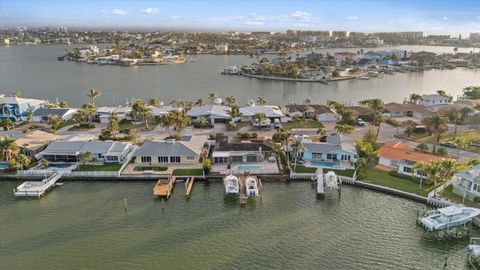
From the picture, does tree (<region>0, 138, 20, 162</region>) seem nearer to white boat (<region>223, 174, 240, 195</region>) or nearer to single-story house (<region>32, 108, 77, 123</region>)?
single-story house (<region>32, 108, 77, 123</region>)

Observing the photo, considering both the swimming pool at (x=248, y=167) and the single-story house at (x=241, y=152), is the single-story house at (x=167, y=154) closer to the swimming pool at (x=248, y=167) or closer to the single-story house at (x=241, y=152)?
the single-story house at (x=241, y=152)

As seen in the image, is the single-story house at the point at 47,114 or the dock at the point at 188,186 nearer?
the dock at the point at 188,186

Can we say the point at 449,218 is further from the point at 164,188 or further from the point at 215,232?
the point at 164,188

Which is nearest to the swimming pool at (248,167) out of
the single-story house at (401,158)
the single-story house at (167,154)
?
the single-story house at (167,154)

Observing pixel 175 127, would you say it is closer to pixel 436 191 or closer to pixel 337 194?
pixel 337 194

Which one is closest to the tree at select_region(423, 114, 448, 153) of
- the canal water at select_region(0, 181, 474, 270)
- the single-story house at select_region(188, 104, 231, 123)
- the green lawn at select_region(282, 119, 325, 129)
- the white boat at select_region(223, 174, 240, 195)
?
the canal water at select_region(0, 181, 474, 270)

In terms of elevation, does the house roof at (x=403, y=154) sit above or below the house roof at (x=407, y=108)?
below

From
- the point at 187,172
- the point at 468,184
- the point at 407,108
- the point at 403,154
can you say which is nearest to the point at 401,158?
the point at 403,154

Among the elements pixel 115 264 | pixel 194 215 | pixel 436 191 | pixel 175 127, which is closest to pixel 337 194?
pixel 436 191

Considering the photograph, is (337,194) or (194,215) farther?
(337,194)
